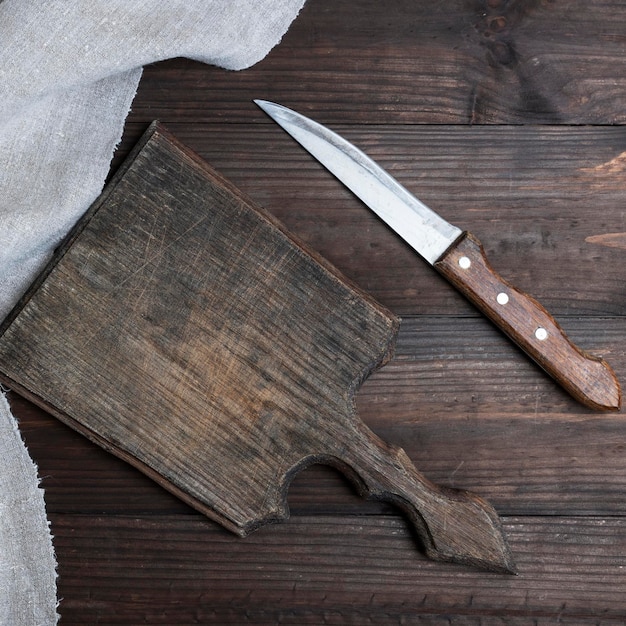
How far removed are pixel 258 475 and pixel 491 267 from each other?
0.98 ft

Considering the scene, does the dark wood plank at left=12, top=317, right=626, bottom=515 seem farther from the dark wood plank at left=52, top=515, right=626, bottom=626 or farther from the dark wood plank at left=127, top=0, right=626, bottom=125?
the dark wood plank at left=127, top=0, right=626, bottom=125

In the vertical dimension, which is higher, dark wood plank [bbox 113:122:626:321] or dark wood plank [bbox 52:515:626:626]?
dark wood plank [bbox 113:122:626:321]

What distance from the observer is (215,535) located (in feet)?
2.27

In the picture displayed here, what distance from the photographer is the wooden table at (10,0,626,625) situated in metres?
0.69

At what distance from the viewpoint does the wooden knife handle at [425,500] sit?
2.13 ft

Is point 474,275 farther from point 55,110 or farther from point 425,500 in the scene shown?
point 55,110

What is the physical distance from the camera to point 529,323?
0.65 meters

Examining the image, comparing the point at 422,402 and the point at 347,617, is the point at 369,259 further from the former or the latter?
the point at 347,617

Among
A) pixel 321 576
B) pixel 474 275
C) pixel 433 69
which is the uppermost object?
pixel 433 69

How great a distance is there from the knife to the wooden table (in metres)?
0.03

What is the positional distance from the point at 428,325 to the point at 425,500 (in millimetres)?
172

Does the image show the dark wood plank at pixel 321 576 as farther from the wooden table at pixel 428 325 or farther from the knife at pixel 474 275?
the knife at pixel 474 275

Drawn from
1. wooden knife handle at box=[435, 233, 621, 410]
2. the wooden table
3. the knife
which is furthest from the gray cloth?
wooden knife handle at box=[435, 233, 621, 410]

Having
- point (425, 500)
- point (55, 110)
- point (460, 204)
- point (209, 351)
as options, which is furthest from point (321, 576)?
point (55, 110)
